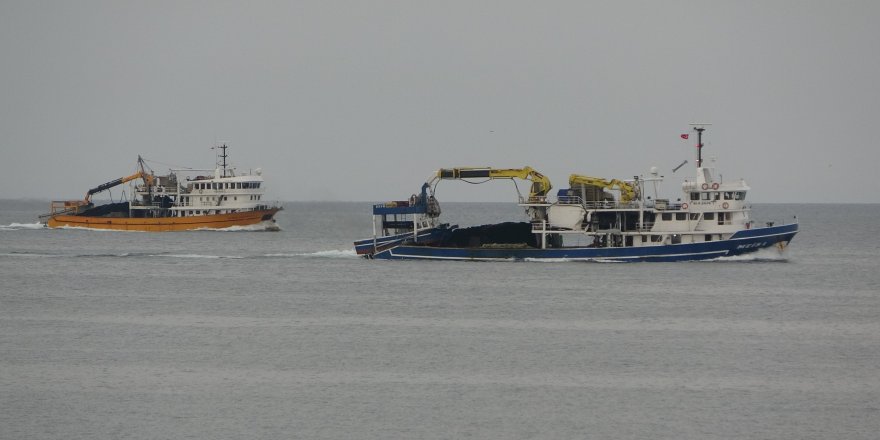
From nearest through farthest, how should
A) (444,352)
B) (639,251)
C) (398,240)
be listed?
(444,352) < (639,251) < (398,240)

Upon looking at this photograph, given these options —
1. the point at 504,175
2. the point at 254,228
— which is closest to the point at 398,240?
the point at 504,175

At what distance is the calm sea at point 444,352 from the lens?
31.3 m

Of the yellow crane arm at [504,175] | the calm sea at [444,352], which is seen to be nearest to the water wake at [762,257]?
the calm sea at [444,352]

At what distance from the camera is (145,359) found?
39.8 metres

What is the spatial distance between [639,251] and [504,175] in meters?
10.8

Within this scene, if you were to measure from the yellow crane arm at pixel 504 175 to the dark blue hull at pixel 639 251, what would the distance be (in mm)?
3936

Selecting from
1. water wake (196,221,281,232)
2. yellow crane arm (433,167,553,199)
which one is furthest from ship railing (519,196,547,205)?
water wake (196,221,281,232)

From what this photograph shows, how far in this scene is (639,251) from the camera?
70312mm

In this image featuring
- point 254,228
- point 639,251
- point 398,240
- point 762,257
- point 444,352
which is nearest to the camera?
point 444,352

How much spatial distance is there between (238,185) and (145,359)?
77283 millimetres

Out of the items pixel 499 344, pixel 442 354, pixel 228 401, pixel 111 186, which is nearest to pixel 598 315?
pixel 499 344

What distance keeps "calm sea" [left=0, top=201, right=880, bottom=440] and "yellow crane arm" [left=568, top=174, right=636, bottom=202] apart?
458 centimetres

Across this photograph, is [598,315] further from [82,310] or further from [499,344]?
[82,310]

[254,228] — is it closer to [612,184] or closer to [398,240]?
→ [398,240]
